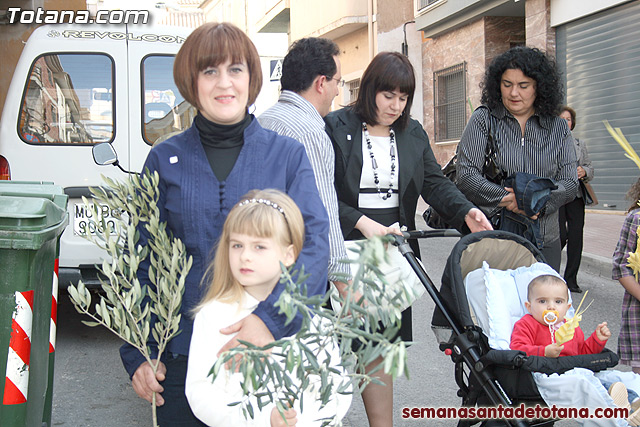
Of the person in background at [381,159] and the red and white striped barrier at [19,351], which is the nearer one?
the red and white striped barrier at [19,351]

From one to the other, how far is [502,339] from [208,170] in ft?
5.27

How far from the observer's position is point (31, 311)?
2.70 m

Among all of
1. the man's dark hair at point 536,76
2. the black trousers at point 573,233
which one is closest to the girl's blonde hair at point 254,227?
the man's dark hair at point 536,76

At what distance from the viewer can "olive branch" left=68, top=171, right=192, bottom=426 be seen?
80.6 inches

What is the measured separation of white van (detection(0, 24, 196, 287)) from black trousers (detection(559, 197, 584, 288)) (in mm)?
4221

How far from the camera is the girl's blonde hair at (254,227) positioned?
78.1 inches

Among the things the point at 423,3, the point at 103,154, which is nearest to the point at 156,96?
the point at 103,154

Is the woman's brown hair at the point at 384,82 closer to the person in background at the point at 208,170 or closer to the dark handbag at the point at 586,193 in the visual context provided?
the person in background at the point at 208,170

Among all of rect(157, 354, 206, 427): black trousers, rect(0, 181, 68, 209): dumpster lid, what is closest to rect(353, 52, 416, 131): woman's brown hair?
rect(0, 181, 68, 209): dumpster lid

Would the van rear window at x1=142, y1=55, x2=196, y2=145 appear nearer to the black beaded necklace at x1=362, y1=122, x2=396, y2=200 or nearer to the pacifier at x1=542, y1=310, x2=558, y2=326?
the black beaded necklace at x1=362, y1=122, x2=396, y2=200

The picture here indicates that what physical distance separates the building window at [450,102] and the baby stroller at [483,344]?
15763 mm

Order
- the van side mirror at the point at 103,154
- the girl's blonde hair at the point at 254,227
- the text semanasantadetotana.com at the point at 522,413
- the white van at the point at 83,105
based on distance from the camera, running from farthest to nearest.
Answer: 1. the white van at the point at 83,105
2. the van side mirror at the point at 103,154
3. the text semanasantadetotana.com at the point at 522,413
4. the girl's blonde hair at the point at 254,227

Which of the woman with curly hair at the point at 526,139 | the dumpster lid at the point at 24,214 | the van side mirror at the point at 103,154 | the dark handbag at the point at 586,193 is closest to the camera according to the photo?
the dumpster lid at the point at 24,214

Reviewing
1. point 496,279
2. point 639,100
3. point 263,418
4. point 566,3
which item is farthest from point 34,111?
point 566,3
